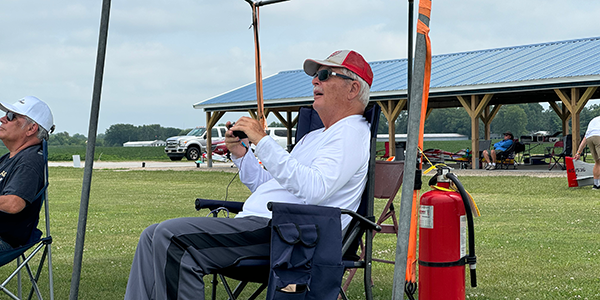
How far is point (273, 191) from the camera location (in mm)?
2852

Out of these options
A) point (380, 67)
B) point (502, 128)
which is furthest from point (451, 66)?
point (502, 128)

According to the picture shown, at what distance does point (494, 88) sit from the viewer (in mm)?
18875

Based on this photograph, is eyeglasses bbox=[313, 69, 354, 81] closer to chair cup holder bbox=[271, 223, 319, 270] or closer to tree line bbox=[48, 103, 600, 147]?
chair cup holder bbox=[271, 223, 319, 270]

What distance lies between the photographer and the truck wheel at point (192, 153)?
30.4 metres

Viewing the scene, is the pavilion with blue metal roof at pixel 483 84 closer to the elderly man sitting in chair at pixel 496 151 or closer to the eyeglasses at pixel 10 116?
the elderly man sitting in chair at pixel 496 151

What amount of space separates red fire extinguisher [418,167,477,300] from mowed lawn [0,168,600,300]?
1.07 metres

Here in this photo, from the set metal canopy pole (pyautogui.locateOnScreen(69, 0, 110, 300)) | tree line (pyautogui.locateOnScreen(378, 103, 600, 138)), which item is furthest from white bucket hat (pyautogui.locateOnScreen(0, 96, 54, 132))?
tree line (pyautogui.locateOnScreen(378, 103, 600, 138))

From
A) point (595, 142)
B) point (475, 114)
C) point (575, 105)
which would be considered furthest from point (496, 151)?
point (595, 142)

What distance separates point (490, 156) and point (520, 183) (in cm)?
636

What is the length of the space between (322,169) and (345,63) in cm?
56

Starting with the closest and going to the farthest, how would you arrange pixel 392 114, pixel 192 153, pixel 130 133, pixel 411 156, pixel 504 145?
pixel 411 156
pixel 504 145
pixel 392 114
pixel 192 153
pixel 130 133

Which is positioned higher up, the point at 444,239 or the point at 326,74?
the point at 326,74

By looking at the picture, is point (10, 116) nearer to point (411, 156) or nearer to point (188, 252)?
point (188, 252)

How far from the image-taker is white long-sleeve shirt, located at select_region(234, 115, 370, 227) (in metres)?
2.54
